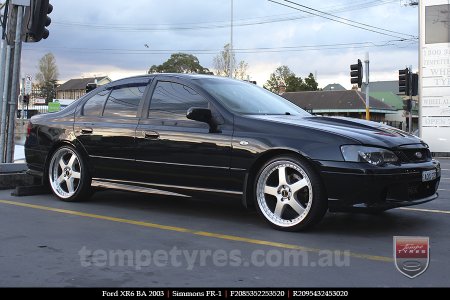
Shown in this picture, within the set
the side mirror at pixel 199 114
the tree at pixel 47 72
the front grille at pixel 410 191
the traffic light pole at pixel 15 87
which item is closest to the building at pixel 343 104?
the traffic light pole at pixel 15 87

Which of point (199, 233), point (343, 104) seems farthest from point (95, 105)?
point (343, 104)

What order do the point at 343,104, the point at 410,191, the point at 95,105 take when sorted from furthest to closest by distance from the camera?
1. the point at 343,104
2. the point at 95,105
3. the point at 410,191

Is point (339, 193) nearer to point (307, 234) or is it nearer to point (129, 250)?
point (307, 234)

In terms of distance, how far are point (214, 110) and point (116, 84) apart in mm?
1691

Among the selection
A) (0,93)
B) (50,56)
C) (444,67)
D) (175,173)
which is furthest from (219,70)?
(50,56)

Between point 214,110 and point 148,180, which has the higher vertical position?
point 214,110

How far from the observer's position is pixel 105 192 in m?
7.76

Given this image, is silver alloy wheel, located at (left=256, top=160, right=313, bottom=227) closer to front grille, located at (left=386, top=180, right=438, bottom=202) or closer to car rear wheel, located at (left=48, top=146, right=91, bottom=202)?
front grille, located at (left=386, top=180, right=438, bottom=202)

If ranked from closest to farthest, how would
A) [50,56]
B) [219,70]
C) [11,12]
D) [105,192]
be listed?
[105,192] < [11,12] < [219,70] < [50,56]

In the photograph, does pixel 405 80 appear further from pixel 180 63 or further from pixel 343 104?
pixel 180 63

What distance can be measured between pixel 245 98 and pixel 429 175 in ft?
6.86

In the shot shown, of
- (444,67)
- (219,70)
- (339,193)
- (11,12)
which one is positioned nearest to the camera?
(339,193)

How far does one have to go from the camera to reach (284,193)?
5066 mm

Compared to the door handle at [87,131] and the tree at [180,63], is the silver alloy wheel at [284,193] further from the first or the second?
the tree at [180,63]
